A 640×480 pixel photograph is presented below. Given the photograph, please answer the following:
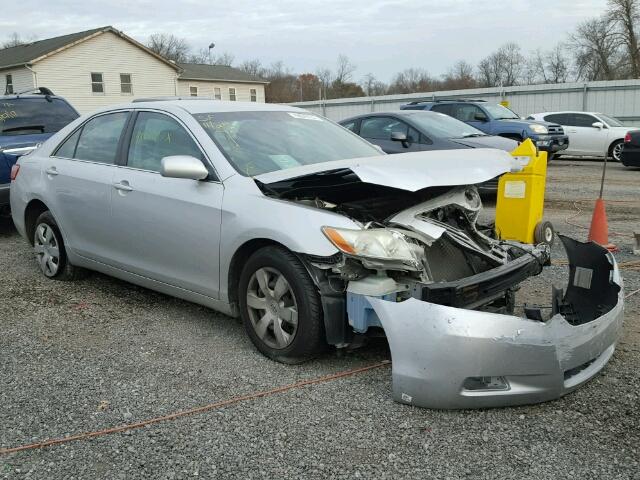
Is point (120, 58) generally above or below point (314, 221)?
above

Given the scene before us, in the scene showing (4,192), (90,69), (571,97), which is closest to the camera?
(4,192)

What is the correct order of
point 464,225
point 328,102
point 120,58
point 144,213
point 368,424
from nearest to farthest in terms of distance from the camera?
point 368,424
point 464,225
point 144,213
point 328,102
point 120,58

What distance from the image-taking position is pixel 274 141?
4.50 m

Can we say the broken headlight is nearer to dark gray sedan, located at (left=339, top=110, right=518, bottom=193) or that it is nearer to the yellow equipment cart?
the yellow equipment cart

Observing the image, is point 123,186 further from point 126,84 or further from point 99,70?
point 126,84

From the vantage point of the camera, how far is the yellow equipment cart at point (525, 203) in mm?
6777

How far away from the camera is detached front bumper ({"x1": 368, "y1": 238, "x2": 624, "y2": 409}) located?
2998 mm

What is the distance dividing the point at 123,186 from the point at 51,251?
5.11ft

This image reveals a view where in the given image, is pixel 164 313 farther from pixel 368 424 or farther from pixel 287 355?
pixel 368 424

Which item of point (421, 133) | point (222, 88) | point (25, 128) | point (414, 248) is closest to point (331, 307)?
point (414, 248)

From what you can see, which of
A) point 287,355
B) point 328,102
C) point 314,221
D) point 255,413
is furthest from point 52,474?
point 328,102

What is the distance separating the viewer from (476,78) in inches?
3054

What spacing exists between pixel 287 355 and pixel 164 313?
1.59 m

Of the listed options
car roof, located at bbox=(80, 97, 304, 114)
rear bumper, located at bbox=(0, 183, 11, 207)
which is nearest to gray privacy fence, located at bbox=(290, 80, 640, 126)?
rear bumper, located at bbox=(0, 183, 11, 207)
